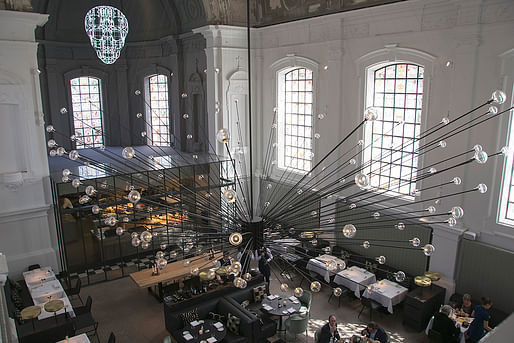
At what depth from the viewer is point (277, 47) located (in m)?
13.2

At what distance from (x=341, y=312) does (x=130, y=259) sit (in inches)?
264

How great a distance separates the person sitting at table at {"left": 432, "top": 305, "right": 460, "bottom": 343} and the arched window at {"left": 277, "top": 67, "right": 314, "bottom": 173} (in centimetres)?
575

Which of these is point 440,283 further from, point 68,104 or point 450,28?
point 68,104

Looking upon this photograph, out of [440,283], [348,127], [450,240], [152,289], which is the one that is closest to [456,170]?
[450,240]

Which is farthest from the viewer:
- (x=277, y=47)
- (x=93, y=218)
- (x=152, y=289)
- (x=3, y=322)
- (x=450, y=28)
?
(x=277, y=47)

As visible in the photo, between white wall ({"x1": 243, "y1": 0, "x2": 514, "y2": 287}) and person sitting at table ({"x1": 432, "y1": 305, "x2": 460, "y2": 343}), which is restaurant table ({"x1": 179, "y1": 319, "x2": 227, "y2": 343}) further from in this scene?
white wall ({"x1": 243, "y1": 0, "x2": 514, "y2": 287})

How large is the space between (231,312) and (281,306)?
3.50 ft

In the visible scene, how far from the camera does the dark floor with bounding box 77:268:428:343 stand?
8945mm

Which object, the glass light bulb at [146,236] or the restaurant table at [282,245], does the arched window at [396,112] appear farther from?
the glass light bulb at [146,236]

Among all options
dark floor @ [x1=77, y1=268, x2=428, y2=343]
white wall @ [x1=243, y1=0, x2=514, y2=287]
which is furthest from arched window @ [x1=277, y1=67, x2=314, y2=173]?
dark floor @ [x1=77, y1=268, x2=428, y2=343]

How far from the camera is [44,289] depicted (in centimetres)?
948

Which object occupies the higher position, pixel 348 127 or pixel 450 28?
pixel 450 28

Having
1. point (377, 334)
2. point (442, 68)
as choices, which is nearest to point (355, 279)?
point (377, 334)

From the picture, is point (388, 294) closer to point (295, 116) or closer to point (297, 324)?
point (297, 324)
